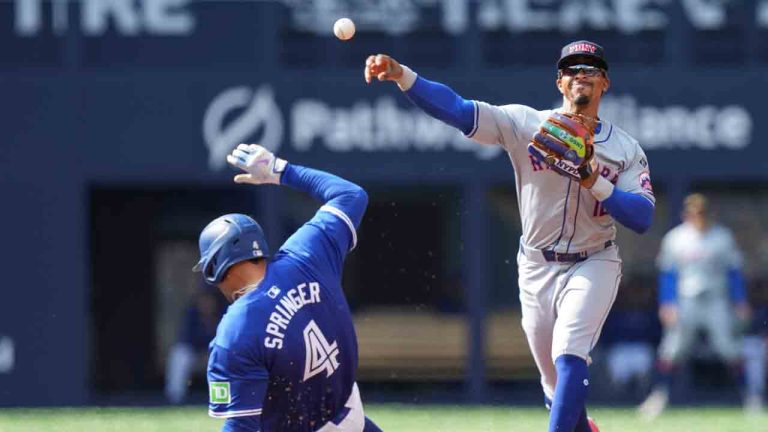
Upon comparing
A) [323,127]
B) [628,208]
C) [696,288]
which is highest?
[628,208]

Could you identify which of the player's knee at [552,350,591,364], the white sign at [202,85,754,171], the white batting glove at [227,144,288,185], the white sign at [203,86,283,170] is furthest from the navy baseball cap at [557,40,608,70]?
the white sign at [203,86,283,170]

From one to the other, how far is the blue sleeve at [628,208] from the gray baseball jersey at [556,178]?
21 cm

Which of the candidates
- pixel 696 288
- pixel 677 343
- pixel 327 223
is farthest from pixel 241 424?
pixel 696 288

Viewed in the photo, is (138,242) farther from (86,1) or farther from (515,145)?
(515,145)

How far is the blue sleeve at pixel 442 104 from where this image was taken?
6.43m

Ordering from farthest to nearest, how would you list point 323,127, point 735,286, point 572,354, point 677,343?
point 323,127, point 735,286, point 677,343, point 572,354

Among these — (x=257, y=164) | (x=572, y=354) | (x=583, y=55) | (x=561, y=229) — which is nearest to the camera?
(x=257, y=164)

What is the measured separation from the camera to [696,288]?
12.2 metres

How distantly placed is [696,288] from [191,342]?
12.5 feet

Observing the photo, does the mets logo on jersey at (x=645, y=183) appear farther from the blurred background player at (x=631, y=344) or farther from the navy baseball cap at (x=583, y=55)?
the blurred background player at (x=631, y=344)

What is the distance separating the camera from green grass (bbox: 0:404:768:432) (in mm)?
10461

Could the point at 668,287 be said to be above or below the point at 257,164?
below

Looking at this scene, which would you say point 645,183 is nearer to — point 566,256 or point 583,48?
point 566,256

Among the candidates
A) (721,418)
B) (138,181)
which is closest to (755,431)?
(721,418)
